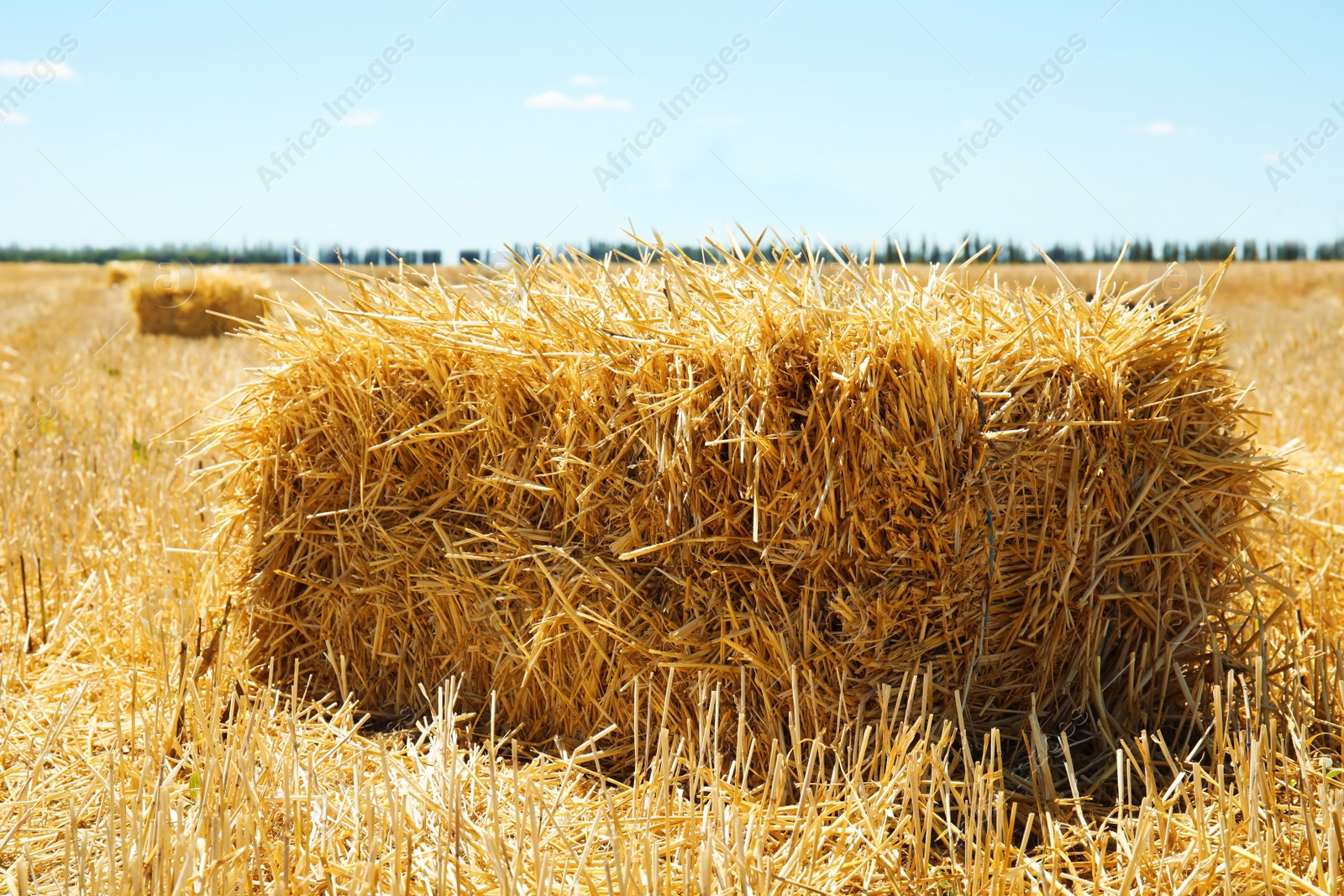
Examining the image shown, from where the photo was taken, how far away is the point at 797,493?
2031mm

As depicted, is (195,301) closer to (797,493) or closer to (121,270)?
(121,270)

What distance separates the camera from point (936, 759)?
184 centimetres

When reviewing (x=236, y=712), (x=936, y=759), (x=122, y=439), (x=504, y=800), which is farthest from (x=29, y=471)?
(x=936, y=759)

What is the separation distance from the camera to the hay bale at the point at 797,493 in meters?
2.04

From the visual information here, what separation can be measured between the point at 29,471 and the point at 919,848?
4062mm

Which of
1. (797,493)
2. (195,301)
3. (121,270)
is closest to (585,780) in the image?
(797,493)

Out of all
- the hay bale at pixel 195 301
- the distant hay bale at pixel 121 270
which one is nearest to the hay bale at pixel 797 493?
the hay bale at pixel 195 301

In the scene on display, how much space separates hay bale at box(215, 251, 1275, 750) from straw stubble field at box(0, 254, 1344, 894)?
82mm

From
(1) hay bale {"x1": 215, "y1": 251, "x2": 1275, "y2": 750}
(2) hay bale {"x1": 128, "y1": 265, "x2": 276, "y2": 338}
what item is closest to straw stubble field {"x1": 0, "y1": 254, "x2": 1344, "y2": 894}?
(1) hay bale {"x1": 215, "y1": 251, "x2": 1275, "y2": 750}

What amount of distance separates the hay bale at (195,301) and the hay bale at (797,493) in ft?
34.3

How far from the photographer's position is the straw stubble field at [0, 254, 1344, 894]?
1678 millimetres

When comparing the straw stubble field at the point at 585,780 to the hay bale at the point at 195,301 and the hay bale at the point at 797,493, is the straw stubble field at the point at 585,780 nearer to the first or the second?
the hay bale at the point at 797,493

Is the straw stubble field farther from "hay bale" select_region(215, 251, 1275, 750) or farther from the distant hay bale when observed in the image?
the distant hay bale

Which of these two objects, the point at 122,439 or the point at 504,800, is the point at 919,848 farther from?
the point at 122,439
